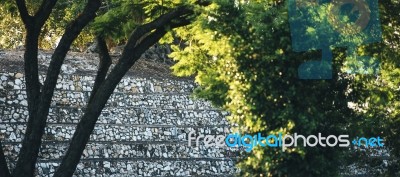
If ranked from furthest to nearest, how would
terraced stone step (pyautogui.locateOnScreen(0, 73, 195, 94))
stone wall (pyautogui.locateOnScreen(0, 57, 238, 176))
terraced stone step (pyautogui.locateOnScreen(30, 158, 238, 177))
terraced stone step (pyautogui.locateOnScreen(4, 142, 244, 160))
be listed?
terraced stone step (pyautogui.locateOnScreen(0, 73, 195, 94)), stone wall (pyautogui.locateOnScreen(0, 57, 238, 176)), terraced stone step (pyautogui.locateOnScreen(4, 142, 244, 160)), terraced stone step (pyautogui.locateOnScreen(30, 158, 238, 177))

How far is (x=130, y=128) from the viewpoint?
25.6 m

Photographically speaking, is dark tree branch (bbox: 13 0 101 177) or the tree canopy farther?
dark tree branch (bbox: 13 0 101 177)

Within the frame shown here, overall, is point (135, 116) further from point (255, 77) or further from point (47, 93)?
point (255, 77)

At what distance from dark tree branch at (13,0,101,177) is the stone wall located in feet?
19.5

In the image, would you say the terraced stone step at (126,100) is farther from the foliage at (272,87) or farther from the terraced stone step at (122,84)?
the foliage at (272,87)

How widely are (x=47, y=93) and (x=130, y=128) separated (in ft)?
30.2

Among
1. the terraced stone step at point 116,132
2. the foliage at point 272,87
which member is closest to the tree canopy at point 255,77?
the foliage at point 272,87

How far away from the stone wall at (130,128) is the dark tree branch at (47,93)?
5.94 meters

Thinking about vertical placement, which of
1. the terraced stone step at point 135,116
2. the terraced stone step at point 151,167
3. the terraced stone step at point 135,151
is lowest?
the terraced stone step at point 151,167

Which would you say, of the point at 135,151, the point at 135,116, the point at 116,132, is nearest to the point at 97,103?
the point at 135,151

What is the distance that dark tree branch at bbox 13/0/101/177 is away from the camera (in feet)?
53.5

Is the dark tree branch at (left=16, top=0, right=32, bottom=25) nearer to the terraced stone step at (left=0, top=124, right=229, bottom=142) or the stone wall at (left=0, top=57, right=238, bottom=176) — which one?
the stone wall at (left=0, top=57, right=238, bottom=176)

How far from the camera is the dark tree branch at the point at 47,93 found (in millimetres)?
16312

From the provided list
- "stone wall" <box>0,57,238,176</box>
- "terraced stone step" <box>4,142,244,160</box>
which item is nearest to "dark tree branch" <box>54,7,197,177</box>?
"stone wall" <box>0,57,238,176</box>
